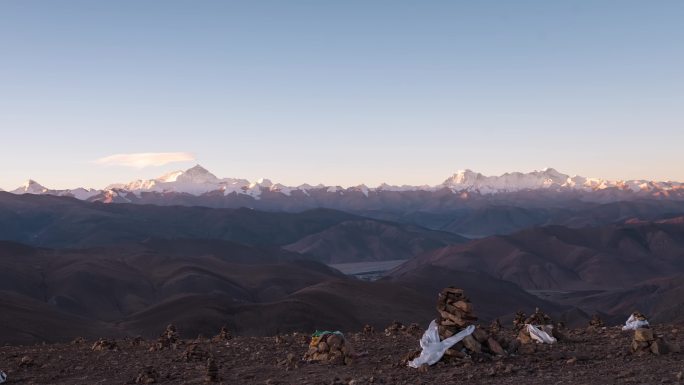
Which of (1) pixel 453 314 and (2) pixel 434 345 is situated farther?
(1) pixel 453 314

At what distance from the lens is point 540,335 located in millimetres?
19219

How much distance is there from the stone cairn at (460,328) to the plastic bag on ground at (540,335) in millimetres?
2898

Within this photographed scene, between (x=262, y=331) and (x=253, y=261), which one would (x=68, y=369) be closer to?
(x=262, y=331)

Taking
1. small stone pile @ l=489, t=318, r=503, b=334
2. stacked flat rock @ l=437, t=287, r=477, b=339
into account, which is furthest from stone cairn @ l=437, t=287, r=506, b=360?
small stone pile @ l=489, t=318, r=503, b=334

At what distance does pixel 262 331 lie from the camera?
6869 cm

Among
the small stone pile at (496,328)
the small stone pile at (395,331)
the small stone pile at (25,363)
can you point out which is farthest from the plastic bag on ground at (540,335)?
the small stone pile at (25,363)

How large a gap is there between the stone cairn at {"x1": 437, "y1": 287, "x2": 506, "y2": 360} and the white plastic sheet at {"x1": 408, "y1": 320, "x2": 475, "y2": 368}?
0.37 feet

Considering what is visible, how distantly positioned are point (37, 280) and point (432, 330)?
114m

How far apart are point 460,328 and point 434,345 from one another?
33.0 inches

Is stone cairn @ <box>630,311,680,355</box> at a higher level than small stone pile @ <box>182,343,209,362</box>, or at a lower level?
higher

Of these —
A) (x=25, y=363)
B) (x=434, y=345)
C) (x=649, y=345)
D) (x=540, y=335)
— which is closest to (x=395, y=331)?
(x=540, y=335)

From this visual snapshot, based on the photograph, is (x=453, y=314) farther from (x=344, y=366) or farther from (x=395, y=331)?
(x=395, y=331)

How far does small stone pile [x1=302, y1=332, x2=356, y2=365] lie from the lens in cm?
1778

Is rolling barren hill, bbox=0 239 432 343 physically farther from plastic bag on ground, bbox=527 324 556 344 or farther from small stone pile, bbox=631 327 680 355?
small stone pile, bbox=631 327 680 355
